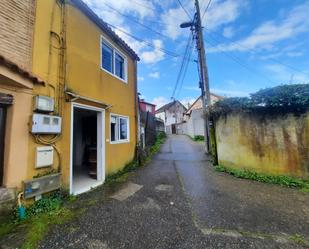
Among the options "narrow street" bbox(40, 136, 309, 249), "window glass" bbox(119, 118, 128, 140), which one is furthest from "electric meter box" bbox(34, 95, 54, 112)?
"window glass" bbox(119, 118, 128, 140)

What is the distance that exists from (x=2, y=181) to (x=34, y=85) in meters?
2.27

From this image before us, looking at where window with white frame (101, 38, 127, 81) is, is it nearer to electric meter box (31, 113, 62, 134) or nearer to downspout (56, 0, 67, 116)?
downspout (56, 0, 67, 116)

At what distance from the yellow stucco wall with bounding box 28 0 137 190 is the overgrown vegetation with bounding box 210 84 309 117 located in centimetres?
548

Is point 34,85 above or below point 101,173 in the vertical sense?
above

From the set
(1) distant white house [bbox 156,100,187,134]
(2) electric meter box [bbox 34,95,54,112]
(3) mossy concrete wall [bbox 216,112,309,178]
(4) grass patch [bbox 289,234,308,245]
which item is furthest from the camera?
(1) distant white house [bbox 156,100,187,134]

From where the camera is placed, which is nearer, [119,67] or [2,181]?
[2,181]

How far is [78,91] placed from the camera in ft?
19.0

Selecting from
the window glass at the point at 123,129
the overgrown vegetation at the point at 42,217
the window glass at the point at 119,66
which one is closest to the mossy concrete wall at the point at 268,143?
the window glass at the point at 123,129

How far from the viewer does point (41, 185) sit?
169 inches

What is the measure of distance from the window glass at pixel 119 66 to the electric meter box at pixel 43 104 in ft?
14.3

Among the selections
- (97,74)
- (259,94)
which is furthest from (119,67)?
(259,94)

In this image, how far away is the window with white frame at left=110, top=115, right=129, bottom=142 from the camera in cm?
782

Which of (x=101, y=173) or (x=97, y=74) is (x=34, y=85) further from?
(x=101, y=173)

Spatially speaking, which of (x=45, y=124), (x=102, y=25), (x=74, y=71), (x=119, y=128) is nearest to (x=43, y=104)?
(x=45, y=124)
